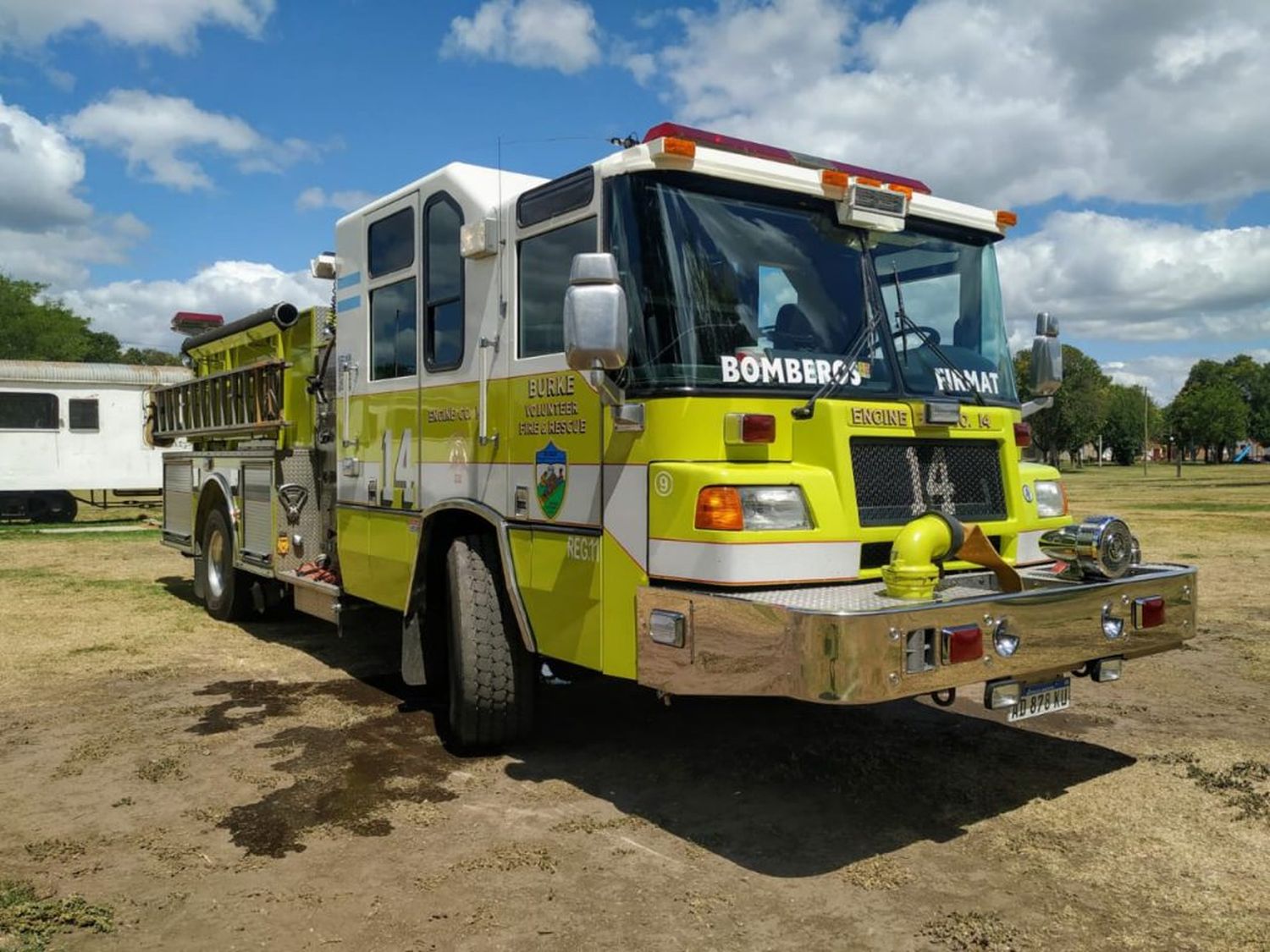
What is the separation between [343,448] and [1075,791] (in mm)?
4740

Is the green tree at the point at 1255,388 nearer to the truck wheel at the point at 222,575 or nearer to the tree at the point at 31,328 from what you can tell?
the tree at the point at 31,328

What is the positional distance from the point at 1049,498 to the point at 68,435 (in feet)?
66.6

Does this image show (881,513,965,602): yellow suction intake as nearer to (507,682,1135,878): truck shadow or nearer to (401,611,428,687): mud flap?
(507,682,1135,878): truck shadow

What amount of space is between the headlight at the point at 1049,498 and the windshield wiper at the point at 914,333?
63 centimetres

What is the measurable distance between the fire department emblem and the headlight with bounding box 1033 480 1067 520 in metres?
2.40

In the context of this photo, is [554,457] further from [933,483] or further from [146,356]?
[146,356]

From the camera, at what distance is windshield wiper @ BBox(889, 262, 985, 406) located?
192 inches

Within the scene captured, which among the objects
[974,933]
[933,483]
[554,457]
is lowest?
[974,933]

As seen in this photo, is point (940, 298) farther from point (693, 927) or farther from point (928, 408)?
point (693, 927)

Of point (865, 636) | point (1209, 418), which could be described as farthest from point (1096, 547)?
point (1209, 418)

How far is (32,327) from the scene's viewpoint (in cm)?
5469

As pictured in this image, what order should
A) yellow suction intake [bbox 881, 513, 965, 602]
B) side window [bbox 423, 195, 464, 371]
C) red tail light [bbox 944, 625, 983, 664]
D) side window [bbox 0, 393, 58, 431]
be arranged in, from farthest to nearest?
side window [bbox 0, 393, 58, 431] → side window [bbox 423, 195, 464, 371] → yellow suction intake [bbox 881, 513, 965, 602] → red tail light [bbox 944, 625, 983, 664]

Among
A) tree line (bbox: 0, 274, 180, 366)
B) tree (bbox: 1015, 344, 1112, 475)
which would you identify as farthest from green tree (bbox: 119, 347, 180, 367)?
tree (bbox: 1015, 344, 1112, 475)

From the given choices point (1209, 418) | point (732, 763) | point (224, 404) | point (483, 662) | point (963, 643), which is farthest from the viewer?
point (1209, 418)
